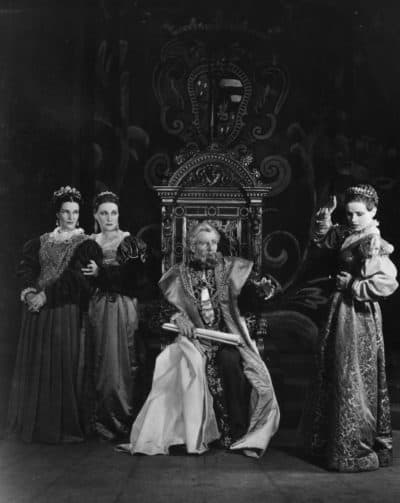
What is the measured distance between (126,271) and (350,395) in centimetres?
174

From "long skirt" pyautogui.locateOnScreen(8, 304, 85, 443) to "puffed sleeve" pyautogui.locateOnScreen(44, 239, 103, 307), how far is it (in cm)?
6

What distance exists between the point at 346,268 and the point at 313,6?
2.44 m

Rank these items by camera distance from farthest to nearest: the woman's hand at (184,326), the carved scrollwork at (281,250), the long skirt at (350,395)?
1. the carved scrollwork at (281,250)
2. the woman's hand at (184,326)
3. the long skirt at (350,395)

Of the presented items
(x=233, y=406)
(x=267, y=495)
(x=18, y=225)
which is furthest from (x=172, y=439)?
(x=18, y=225)

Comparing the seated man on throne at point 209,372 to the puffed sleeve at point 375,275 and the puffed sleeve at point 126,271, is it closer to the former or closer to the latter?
the puffed sleeve at point 126,271

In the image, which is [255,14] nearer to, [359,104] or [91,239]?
[359,104]

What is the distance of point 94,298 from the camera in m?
4.69

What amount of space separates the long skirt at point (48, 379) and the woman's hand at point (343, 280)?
1.78m

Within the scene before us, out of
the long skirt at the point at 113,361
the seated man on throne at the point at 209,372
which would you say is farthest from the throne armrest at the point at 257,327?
the long skirt at the point at 113,361

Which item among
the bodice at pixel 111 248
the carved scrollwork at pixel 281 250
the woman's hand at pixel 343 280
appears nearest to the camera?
the woman's hand at pixel 343 280

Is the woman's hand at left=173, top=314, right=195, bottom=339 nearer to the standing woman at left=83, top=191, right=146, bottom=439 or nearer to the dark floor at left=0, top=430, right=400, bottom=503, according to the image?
the standing woman at left=83, top=191, right=146, bottom=439

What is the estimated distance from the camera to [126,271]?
15.4ft

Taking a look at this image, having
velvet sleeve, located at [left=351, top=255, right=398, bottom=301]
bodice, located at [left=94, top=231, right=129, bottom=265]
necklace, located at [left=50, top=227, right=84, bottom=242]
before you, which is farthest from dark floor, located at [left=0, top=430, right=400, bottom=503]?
necklace, located at [left=50, top=227, right=84, bottom=242]

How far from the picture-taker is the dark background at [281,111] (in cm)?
534
